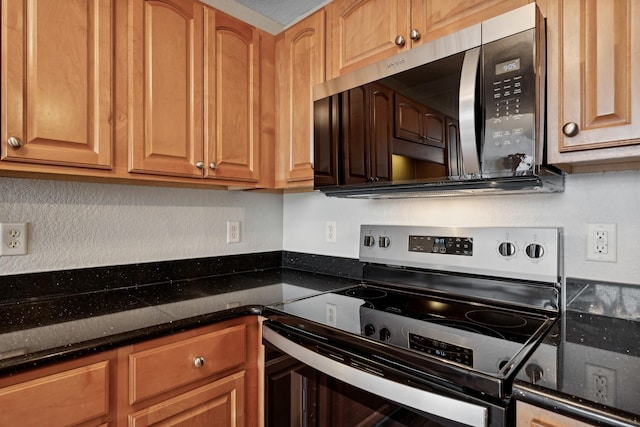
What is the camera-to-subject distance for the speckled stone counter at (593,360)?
644 mm

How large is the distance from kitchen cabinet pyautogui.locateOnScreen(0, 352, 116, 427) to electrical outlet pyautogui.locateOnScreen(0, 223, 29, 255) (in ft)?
2.15

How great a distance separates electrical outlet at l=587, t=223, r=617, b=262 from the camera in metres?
1.13

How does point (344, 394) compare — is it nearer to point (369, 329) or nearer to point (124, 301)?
point (369, 329)

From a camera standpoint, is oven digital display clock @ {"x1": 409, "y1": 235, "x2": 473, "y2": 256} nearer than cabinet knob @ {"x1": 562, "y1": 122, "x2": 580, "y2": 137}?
No

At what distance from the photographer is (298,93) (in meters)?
1.67

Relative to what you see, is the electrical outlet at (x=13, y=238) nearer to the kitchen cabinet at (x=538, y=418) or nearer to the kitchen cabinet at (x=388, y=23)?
the kitchen cabinet at (x=388, y=23)

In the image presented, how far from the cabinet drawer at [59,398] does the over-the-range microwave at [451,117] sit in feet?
3.27

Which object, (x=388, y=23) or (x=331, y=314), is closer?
(x=331, y=314)

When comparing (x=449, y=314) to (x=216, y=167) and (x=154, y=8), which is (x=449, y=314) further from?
(x=154, y=8)

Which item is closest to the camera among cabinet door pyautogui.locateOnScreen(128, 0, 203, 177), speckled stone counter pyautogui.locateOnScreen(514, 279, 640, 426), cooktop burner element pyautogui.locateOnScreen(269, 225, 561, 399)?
speckled stone counter pyautogui.locateOnScreen(514, 279, 640, 426)

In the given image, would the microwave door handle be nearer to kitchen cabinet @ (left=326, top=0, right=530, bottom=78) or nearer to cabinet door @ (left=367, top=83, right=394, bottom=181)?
kitchen cabinet @ (left=326, top=0, right=530, bottom=78)

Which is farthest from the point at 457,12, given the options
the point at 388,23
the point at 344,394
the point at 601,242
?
the point at 344,394

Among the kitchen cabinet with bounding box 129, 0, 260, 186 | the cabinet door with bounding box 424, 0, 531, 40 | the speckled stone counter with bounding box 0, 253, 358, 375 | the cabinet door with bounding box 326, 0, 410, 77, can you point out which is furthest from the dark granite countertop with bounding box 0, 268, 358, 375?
the cabinet door with bounding box 424, 0, 531, 40

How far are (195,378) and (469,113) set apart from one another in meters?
1.18
